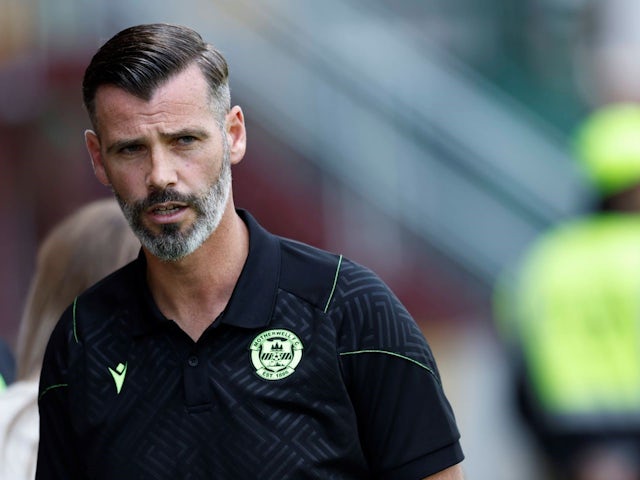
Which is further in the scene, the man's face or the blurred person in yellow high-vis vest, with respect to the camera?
the blurred person in yellow high-vis vest

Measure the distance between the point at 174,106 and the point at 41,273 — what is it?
1024mm

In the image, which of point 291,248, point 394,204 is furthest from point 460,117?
point 291,248

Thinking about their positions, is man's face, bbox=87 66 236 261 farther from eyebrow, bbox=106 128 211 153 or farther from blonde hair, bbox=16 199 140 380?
blonde hair, bbox=16 199 140 380

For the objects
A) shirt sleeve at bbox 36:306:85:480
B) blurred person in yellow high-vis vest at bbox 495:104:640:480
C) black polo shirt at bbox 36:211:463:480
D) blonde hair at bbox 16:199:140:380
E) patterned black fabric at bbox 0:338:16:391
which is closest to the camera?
black polo shirt at bbox 36:211:463:480

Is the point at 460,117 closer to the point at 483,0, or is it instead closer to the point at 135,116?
the point at 483,0

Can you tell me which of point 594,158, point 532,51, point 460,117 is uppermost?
point 532,51

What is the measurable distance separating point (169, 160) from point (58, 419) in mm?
451

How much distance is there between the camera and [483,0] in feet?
28.1

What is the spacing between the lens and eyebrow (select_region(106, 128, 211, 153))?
2162 millimetres

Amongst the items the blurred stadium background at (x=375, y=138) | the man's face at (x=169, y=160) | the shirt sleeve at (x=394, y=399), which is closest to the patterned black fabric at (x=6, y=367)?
the man's face at (x=169, y=160)

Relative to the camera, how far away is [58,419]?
2.28 meters

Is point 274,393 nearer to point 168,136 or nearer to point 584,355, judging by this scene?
point 168,136

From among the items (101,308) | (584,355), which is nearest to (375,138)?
(584,355)

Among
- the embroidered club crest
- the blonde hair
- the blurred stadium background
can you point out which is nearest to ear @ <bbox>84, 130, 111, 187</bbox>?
the embroidered club crest
